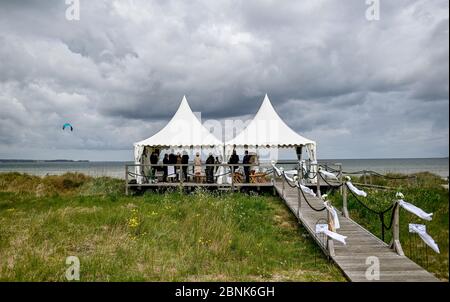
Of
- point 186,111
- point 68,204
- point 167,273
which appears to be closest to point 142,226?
point 167,273

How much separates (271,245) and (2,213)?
29.3ft

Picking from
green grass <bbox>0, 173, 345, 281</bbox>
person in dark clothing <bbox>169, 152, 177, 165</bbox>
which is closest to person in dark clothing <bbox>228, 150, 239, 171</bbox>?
person in dark clothing <bbox>169, 152, 177, 165</bbox>

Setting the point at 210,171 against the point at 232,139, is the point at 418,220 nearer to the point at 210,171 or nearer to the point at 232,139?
the point at 210,171

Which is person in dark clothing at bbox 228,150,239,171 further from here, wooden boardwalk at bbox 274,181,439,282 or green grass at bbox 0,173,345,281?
wooden boardwalk at bbox 274,181,439,282

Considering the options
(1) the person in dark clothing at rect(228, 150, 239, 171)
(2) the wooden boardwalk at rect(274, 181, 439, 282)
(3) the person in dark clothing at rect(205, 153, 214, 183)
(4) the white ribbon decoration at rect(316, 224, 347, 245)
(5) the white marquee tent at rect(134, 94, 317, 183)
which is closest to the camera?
(2) the wooden boardwalk at rect(274, 181, 439, 282)

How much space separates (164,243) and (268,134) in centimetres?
1041

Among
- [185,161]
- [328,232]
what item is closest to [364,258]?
[328,232]

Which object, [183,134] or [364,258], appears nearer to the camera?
[364,258]

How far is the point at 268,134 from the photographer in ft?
57.4

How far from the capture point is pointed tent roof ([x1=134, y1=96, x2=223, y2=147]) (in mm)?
17203

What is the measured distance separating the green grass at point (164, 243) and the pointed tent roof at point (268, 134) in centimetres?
468

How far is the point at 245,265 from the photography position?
263 inches

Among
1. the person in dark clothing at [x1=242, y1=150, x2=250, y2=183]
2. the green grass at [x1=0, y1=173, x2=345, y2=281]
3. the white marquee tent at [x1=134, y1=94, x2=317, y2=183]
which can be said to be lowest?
the green grass at [x1=0, y1=173, x2=345, y2=281]

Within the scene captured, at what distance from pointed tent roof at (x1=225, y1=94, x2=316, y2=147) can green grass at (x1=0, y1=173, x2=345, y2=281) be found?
4679 mm
